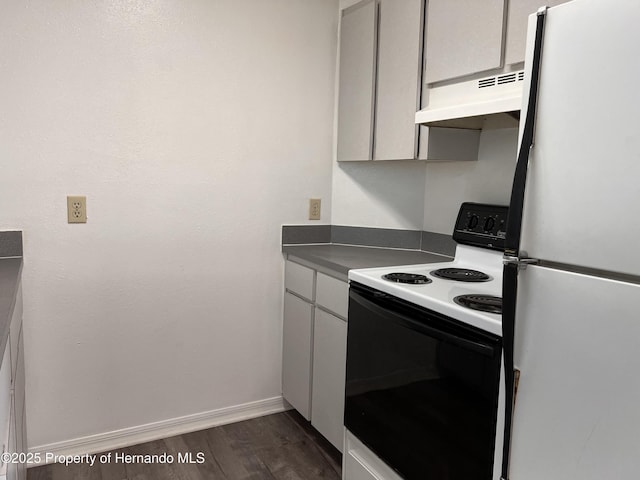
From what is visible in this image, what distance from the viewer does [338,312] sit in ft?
6.76

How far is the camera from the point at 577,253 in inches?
37.3

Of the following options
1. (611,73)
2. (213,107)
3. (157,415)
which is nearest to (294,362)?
(157,415)

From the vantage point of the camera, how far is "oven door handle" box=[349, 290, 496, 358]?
1.25 meters

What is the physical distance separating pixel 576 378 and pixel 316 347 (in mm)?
1419

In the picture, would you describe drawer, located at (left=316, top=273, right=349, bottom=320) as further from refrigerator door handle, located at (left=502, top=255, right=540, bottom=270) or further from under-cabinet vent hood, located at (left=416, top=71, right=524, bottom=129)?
refrigerator door handle, located at (left=502, top=255, right=540, bottom=270)

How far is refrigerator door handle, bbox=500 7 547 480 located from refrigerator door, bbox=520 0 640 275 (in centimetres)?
1

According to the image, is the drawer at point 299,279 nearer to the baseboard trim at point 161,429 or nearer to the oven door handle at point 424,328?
the oven door handle at point 424,328

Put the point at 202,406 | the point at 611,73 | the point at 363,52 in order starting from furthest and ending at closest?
the point at 202,406 → the point at 363,52 → the point at 611,73

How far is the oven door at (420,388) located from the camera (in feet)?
4.12

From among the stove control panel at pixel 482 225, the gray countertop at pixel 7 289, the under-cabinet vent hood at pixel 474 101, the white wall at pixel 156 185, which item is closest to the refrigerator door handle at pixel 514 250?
the under-cabinet vent hood at pixel 474 101

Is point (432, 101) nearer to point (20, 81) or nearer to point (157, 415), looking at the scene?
point (20, 81)

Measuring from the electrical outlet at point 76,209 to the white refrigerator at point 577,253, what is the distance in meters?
1.76

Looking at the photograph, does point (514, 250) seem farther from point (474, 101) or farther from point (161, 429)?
point (161, 429)

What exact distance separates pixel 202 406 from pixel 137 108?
1467 mm
